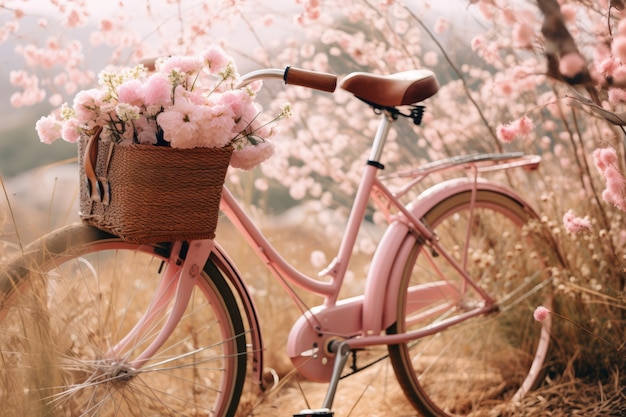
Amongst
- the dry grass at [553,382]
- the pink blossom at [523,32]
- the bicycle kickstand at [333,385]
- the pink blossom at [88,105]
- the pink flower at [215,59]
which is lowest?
the dry grass at [553,382]

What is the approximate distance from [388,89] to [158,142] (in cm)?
76

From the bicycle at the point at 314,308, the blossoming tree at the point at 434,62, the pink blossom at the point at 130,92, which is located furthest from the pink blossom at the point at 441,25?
the pink blossom at the point at 130,92

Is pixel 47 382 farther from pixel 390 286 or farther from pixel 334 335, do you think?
pixel 390 286

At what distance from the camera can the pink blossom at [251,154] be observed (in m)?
1.89

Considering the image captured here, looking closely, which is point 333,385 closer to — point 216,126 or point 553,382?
point 216,126

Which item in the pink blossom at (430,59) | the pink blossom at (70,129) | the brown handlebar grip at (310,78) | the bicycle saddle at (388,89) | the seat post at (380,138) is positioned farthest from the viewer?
the pink blossom at (430,59)

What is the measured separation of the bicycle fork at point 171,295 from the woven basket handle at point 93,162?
27 cm

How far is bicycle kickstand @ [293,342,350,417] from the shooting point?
213 centimetres

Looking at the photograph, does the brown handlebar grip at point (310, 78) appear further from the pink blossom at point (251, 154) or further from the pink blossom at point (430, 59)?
the pink blossom at point (430, 59)

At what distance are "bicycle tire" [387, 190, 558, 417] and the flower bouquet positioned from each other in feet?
2.99

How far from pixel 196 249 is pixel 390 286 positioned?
696 mm

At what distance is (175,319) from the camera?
2016 mm

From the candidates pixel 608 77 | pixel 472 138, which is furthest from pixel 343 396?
pixel 608 77

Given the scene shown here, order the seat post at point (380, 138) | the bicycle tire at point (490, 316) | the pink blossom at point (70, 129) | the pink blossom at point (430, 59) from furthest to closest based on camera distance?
A: the pink blossom at point (430, 59) < the bicycle tire at point (490, 316) < the seat post at point (380, 138) < the pink blossom at point (70, 129)
